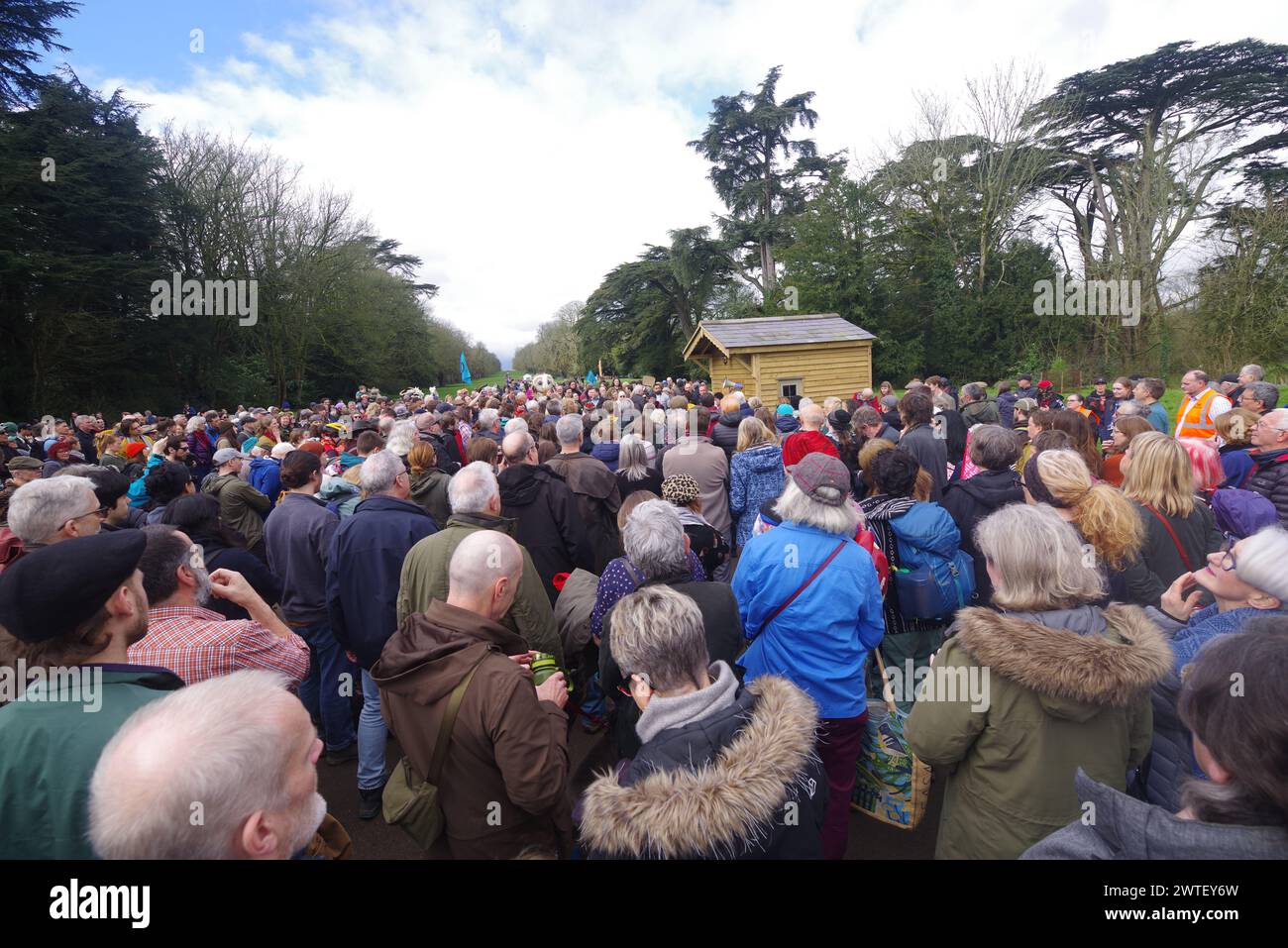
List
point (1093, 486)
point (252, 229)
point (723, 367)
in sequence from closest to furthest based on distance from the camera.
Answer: point (1093, 486), point (723, 367), point (252, 229)

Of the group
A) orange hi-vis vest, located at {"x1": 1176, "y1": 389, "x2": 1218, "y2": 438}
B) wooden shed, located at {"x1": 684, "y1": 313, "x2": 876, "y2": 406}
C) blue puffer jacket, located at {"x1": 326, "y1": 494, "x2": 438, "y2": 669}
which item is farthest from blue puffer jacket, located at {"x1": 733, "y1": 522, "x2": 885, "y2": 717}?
wooden shed, located at {"x1": 684, "y1": 313, "x2": 876, "y2": 406}

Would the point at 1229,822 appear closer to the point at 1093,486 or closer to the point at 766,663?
→ the point at 766,663

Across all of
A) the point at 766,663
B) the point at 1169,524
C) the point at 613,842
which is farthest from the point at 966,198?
the point at 613,842

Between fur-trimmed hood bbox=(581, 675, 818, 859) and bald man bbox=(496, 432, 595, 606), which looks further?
bald man bbox=(496, 432, 595, 606)

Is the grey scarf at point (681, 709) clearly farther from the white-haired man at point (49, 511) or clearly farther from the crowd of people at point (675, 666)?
the white-haired man at point (49, 511)

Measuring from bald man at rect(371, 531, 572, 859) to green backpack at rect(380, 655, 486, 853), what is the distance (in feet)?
0.06

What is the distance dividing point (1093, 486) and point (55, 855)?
4.72 metres

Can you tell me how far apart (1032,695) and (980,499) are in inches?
105

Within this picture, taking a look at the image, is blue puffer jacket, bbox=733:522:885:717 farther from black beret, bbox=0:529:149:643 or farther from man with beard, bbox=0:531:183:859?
black beret, bbox=0:529:149:643

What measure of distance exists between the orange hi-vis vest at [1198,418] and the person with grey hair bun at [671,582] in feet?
23.3

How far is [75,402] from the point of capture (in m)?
22.0

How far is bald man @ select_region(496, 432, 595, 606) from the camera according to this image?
4.92 meters

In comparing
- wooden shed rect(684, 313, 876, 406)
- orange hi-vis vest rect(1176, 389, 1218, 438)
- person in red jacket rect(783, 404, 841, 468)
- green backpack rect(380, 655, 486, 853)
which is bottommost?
green backpack rect(380, 655, 486, 853)

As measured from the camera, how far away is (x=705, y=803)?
65.1 inches
